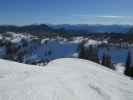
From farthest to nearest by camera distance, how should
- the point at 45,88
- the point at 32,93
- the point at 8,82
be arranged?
the point at 8,82 → the point at 45,88 → the point at 32,93

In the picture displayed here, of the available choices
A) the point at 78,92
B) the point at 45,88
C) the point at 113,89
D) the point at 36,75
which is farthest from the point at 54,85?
the point at 113,89

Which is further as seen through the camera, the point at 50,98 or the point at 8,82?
the point at 8,82

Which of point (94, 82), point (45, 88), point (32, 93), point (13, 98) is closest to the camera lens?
point (13, 98)

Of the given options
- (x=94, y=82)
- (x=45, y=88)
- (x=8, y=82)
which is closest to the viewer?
(x=45, y=88)

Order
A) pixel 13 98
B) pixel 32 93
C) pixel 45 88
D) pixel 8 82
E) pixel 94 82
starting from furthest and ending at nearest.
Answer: pixel 94 82 → pixel 8 82 → pixel 45 88 → pixel 32 93 → pixel 13 98

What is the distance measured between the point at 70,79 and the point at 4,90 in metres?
1.86

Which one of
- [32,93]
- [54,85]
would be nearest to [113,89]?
[54,85]

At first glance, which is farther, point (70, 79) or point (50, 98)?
point (70, 79)

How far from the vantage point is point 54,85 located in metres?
5.01

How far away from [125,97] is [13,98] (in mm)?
2480

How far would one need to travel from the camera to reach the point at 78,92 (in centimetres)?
470

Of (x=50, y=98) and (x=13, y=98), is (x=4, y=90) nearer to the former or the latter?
(x=13, y=98)

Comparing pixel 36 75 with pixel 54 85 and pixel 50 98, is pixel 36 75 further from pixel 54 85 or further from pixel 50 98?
pixel 50 98

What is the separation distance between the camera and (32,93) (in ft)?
14.5
